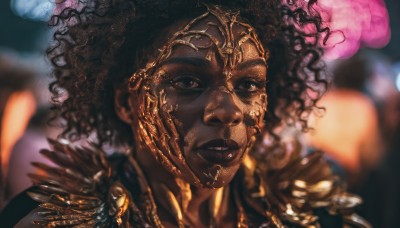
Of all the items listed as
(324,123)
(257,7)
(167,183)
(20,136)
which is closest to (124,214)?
(167,183)

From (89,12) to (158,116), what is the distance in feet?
1.62

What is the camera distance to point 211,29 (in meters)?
2.34

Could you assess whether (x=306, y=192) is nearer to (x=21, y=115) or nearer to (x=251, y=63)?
(x=251, y=63)

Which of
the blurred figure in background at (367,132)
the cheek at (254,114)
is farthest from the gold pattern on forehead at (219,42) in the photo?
the blurred figure in background at (367,132)

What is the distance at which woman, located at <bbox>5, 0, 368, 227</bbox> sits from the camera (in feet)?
7.58

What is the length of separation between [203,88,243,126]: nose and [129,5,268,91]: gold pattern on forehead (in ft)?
0.28

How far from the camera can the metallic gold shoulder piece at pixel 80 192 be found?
94.3 inches

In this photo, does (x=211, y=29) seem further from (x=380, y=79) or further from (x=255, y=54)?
(x=380, y=79)

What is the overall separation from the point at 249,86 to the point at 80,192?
29.6 inches

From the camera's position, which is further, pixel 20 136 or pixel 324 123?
pixel 324 123

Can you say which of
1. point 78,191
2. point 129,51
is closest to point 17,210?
point 78,191

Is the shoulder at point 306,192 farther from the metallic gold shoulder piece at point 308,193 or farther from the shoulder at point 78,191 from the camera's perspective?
the shoulder at point 78,191

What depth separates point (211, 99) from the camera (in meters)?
2.28

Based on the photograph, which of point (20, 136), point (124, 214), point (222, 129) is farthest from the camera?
point (20, 136)
